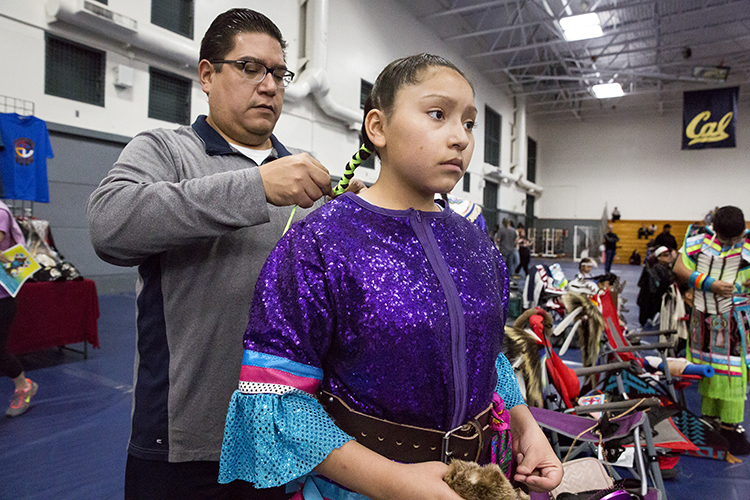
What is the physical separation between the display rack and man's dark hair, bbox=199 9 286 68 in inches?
221

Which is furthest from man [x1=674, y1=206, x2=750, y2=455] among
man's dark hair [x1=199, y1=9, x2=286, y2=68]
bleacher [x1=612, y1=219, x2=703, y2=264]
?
bleacher [x1=612, y1=219, x2=703, y2=264]

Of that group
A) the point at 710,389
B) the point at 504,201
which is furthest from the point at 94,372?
the point at 504,201

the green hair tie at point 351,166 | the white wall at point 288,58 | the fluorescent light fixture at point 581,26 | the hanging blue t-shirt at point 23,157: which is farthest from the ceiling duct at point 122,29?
the fluorescent light fixture at point 581,26

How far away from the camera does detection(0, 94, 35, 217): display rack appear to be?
544 centimetres

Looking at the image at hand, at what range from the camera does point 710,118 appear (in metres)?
14.4

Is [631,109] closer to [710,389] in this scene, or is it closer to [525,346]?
[710,389]

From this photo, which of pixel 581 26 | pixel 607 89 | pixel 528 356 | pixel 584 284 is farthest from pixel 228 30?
pixel 607 89

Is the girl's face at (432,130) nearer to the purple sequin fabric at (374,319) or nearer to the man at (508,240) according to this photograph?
the purple sequin fabric at (374,319)

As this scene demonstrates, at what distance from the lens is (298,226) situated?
0.81 meters

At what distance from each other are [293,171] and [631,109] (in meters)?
24.3

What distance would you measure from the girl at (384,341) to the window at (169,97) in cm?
767

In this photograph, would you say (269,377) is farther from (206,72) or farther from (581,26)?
(581,26)

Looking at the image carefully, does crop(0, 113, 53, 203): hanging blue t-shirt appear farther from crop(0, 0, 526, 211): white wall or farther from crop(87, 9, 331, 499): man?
crop(87, 9, 331, 499): man

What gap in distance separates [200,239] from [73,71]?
23.5ft
